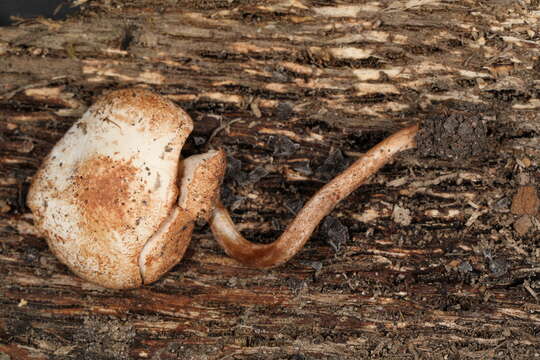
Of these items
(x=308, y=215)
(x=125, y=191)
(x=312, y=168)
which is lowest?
(x=308, y=215)

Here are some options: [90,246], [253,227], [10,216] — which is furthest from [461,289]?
[10,216]

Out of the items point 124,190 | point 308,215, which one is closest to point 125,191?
point 124,190

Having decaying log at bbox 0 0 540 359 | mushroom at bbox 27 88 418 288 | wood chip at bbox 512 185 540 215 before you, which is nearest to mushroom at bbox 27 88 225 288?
mushroom at bbox 27 88 418 288

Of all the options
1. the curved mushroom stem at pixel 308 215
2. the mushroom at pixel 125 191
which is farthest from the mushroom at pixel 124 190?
the curved mushroom stem at pixel 308 215

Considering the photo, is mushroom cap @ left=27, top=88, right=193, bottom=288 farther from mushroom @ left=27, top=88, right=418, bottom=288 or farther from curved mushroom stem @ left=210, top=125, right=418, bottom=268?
curved mushroom stem @ left=210, top=125, right=418, bottom=268

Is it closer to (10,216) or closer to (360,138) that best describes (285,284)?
(360,138)

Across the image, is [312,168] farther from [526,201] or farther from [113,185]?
[526,201]
